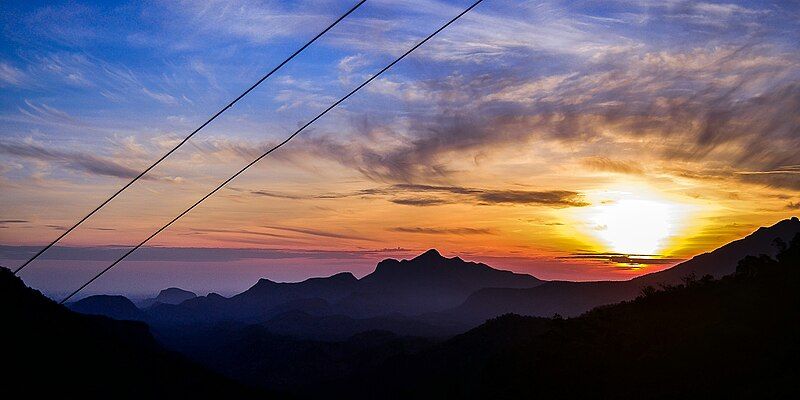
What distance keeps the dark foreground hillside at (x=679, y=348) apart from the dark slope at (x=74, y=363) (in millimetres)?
32994

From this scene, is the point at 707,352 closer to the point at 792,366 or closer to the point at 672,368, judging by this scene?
the point at 672,368

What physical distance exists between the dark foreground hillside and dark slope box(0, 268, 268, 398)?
33.0 metres

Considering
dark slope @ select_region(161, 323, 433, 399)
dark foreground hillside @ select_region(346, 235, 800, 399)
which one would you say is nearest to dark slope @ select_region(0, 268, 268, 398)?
dark foreground hillside @ select_region(346, 235, 800, 399)

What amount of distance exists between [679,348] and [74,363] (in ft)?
167

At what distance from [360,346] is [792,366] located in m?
142

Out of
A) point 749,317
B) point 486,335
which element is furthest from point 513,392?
point 486,335

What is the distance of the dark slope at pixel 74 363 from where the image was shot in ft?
131

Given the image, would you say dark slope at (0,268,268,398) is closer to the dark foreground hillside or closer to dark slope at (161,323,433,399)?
the dark foreground hillside

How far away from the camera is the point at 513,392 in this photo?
44500 millimetres

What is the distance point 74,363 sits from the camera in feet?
152

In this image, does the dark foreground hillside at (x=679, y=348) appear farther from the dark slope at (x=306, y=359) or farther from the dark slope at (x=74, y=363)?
the dark slope at (x=306, y=359)

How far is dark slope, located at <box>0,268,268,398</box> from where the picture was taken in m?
40.0

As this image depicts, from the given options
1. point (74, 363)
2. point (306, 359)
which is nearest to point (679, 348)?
point (74, 363)

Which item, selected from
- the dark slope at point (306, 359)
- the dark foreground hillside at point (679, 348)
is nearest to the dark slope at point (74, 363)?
the dark foreground hillside at point (679, 348)
